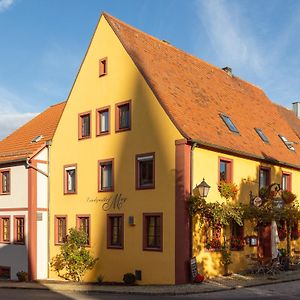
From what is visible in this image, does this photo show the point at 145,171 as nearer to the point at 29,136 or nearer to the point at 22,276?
the point at 22,276

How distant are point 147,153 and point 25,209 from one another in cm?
805

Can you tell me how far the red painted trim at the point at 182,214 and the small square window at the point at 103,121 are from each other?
188 inches

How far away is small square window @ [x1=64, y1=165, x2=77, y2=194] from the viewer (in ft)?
85.1

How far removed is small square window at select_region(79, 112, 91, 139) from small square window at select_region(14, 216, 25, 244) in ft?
17.2

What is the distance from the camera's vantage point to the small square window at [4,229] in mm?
27859

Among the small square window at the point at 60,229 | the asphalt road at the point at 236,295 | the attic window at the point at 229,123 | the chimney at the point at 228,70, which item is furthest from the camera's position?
the chimney at the point at 228,70

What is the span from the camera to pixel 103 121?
24.8 metres

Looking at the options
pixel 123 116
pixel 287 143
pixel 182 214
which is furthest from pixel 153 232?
pixel 287 143

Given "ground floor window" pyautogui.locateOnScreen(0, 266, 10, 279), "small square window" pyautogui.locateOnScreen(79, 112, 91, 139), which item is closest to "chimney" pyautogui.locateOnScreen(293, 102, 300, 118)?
"small square window" pyautogui.locateOnScreen(79, 112, 91, 139)

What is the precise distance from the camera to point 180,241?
2014 cm

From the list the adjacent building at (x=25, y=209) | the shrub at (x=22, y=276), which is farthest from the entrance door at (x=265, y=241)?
the shrub at (x=22, y=276)

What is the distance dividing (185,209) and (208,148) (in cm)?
282

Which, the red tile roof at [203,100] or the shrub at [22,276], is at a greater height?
the red tile roof at [203,100]

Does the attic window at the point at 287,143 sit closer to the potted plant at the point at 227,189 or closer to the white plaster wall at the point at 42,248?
the potted plant at the point at 227,189
